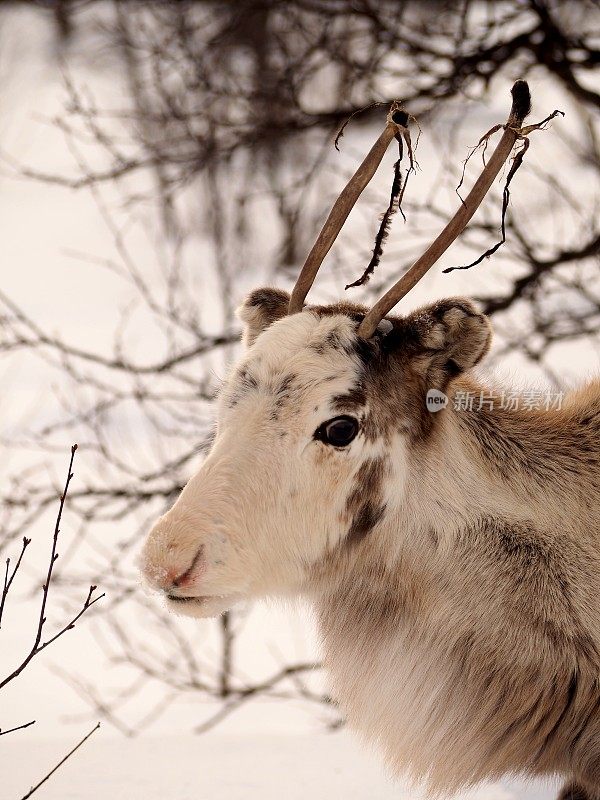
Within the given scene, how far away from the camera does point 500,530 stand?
3.14 metres

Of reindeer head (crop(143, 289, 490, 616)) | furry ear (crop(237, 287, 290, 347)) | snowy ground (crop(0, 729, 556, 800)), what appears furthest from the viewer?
snowy ground (crop(0, 729, 556, 800))

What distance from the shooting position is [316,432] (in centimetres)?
297

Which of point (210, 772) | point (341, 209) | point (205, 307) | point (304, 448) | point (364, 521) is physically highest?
point (205, 307)

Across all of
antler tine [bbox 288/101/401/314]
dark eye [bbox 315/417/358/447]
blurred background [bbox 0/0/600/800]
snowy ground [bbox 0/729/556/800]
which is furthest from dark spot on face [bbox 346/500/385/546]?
snowy ground [bbox 0/729/556/800]

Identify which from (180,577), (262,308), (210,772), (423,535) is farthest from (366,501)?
(210,772)

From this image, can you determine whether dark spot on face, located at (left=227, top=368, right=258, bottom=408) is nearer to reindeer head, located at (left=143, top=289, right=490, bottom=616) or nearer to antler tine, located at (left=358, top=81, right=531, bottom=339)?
reindeer head, located at (left=143, top=289, right=490, bottom=616)

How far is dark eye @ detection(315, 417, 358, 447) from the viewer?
9.77 feet

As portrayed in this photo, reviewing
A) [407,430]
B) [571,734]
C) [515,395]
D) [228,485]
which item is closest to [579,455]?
[515,395]

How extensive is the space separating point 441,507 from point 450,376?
378 mm

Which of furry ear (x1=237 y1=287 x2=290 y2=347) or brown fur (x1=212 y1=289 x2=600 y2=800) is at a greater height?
furry ear (x1=237 y1=287 x2=290 y2=347)

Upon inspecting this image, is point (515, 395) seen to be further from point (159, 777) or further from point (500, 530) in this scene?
point (159, 777)

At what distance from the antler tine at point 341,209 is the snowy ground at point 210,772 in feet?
5.04

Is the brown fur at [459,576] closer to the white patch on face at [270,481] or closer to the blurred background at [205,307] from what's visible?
→ the white patch on face at [270,481]

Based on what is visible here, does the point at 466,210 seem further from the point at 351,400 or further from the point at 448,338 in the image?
the point at 351,400
